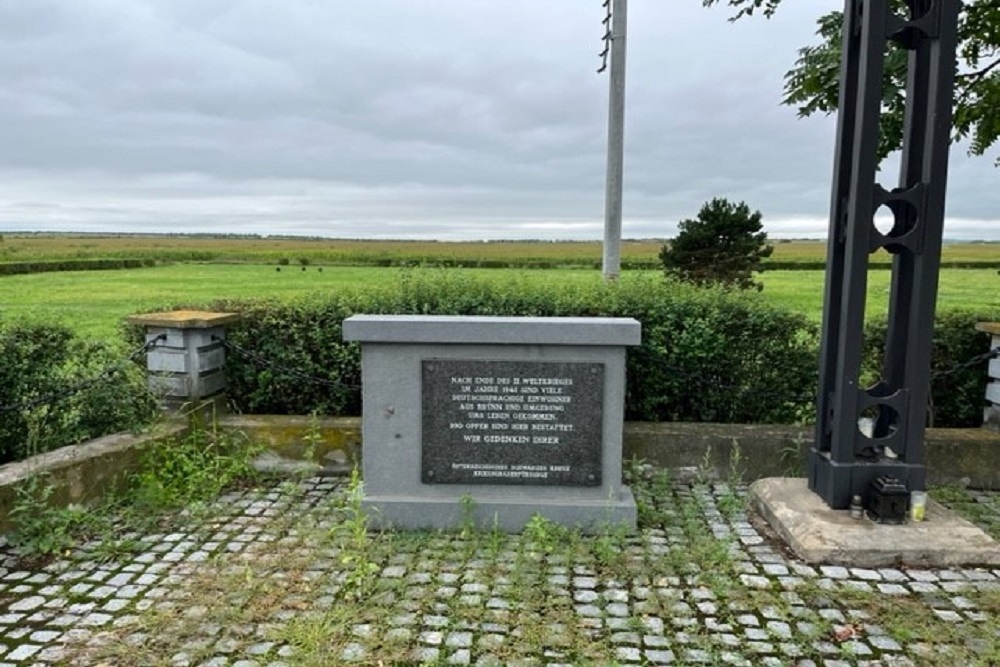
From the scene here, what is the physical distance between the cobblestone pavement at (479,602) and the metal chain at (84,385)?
100 centimetres

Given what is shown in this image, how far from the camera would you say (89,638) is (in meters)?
3.23

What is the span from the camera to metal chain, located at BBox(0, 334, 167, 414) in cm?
469

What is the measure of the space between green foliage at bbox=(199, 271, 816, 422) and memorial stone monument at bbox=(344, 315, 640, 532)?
1.29m

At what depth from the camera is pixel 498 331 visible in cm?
453

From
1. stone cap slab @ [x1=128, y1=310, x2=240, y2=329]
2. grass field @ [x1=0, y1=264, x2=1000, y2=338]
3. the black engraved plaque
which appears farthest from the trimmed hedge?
the black engraved plaque

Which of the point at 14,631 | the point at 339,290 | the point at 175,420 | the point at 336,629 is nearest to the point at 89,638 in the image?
the point at 14,631

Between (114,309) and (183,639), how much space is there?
14.9 metres

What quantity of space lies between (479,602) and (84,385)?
3389 millimetres

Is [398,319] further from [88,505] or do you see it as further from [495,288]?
[88,505]

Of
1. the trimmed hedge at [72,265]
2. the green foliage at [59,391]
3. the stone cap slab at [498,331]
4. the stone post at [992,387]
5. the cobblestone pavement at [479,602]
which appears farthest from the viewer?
the trimmed hedge at [72,265]

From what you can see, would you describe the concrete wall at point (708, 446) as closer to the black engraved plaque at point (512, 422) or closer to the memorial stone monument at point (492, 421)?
the memorial stone monument at point (492, 421)

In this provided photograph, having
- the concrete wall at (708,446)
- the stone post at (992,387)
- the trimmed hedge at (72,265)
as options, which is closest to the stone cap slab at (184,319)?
the concrete wall at (708,446)

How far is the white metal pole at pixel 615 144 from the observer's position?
8299mm

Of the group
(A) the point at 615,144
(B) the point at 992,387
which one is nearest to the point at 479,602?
(B) the point at 992,387
